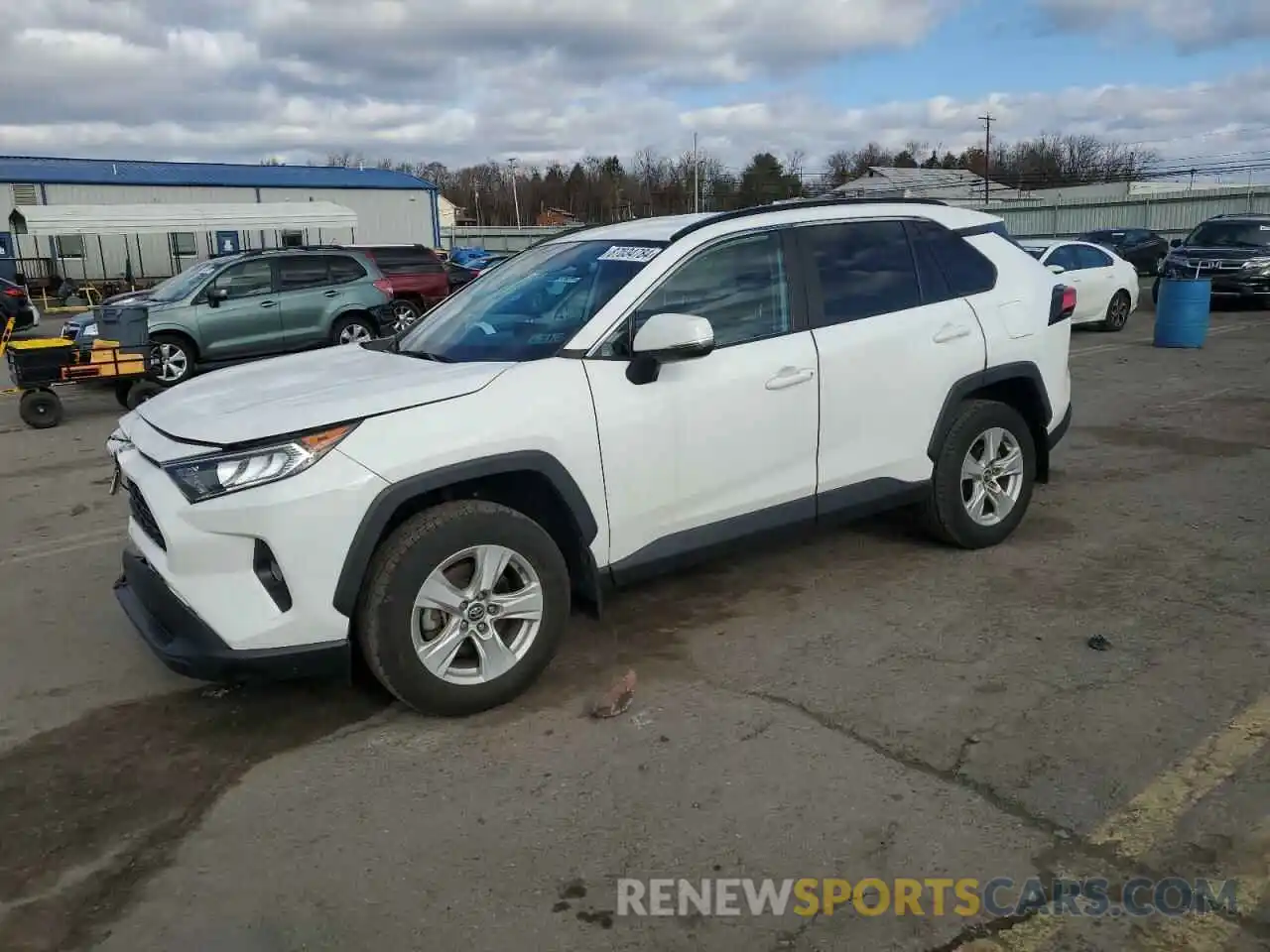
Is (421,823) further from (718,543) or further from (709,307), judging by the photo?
(709,307)

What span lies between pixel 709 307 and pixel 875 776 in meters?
2.05

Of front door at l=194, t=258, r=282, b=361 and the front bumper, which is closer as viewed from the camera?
the front bumper

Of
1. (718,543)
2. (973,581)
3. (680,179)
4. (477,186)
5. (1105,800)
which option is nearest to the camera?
(1105,800)

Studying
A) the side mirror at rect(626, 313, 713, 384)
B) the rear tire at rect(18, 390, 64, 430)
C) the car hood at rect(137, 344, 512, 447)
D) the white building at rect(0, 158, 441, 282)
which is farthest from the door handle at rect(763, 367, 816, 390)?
the white building at rect(0, 158, 441, 282)

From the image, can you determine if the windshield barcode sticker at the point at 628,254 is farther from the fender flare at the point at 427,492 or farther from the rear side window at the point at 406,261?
the rear side window at the point at 406,261

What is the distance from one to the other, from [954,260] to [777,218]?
1160 mm

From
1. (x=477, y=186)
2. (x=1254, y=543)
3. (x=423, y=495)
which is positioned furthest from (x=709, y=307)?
(x=477, y=186)

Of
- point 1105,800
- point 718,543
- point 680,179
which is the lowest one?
point 1105,800

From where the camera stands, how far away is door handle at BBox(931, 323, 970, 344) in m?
5.04

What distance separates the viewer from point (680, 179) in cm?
8412

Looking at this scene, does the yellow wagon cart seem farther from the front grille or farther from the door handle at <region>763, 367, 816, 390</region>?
the door handle at <region>763, 367, 816, 390</region>

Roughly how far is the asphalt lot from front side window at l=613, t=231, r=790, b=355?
1.38 meters

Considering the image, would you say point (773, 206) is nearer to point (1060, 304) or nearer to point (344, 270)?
point (1060, 304)

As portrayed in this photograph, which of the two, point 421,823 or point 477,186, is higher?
point 477,186
